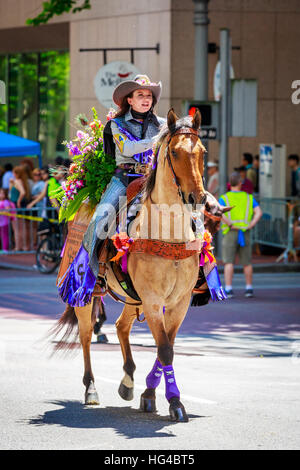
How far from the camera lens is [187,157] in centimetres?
758

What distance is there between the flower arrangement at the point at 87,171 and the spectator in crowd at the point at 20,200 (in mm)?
12643

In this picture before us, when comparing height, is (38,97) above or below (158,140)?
above

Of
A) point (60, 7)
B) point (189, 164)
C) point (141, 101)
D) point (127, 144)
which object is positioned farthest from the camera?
point (60, 7)

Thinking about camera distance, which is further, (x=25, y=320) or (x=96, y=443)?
(x=25, y=320)

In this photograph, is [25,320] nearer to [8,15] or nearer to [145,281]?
[145,281]

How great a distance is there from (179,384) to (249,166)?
15.1 meters

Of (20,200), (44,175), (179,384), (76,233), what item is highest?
(76,233)

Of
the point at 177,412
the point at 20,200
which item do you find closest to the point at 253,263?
the point at 20,200

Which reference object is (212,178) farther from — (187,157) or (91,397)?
(187,157)

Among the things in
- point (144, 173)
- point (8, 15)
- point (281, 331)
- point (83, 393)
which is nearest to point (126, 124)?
point (144, 173)

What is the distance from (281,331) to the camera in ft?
43.7

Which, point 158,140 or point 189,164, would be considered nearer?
point 189,164

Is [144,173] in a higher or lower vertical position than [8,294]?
higher
